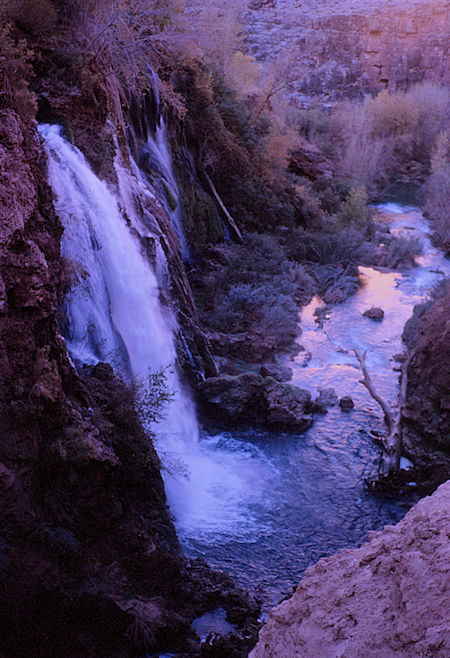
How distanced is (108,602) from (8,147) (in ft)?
13.2

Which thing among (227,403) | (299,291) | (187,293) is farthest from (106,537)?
(299,291)

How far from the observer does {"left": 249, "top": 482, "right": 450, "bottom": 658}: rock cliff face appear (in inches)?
80.0

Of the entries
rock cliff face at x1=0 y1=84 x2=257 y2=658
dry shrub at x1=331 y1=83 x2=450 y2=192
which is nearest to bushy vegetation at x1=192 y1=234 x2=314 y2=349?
rock cliff face at x1=0 y1=84 x2=257 y2=658

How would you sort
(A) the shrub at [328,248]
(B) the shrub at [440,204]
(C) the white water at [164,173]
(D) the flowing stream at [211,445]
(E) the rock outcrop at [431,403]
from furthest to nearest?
(B) the shrub at [440,204] < (A) the shrub at [328,248] < (C) the white water at [164,173] < (E) the rock outcrop at [431,403] < (D) the flowing stream at [211,445]

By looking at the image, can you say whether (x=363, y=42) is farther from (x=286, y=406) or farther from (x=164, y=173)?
(x=286, y=406)

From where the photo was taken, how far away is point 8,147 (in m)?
5.35

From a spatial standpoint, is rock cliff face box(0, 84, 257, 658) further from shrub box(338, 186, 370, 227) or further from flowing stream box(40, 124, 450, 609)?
shrub box(338, 186, 370, 227)

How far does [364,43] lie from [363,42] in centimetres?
11

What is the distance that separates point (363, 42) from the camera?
41.6m

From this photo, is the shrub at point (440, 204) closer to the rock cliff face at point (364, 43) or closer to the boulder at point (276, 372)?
the boulder at point (276, 372)

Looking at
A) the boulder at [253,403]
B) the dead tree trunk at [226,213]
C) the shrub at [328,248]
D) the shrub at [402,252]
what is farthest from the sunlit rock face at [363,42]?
the boulder at [253,403]

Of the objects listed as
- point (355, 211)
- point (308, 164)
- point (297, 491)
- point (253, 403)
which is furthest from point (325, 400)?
point (308, 164)

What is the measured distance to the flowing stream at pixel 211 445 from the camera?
6.77 m

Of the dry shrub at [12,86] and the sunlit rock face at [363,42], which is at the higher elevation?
the dry shrub at [12,86]
